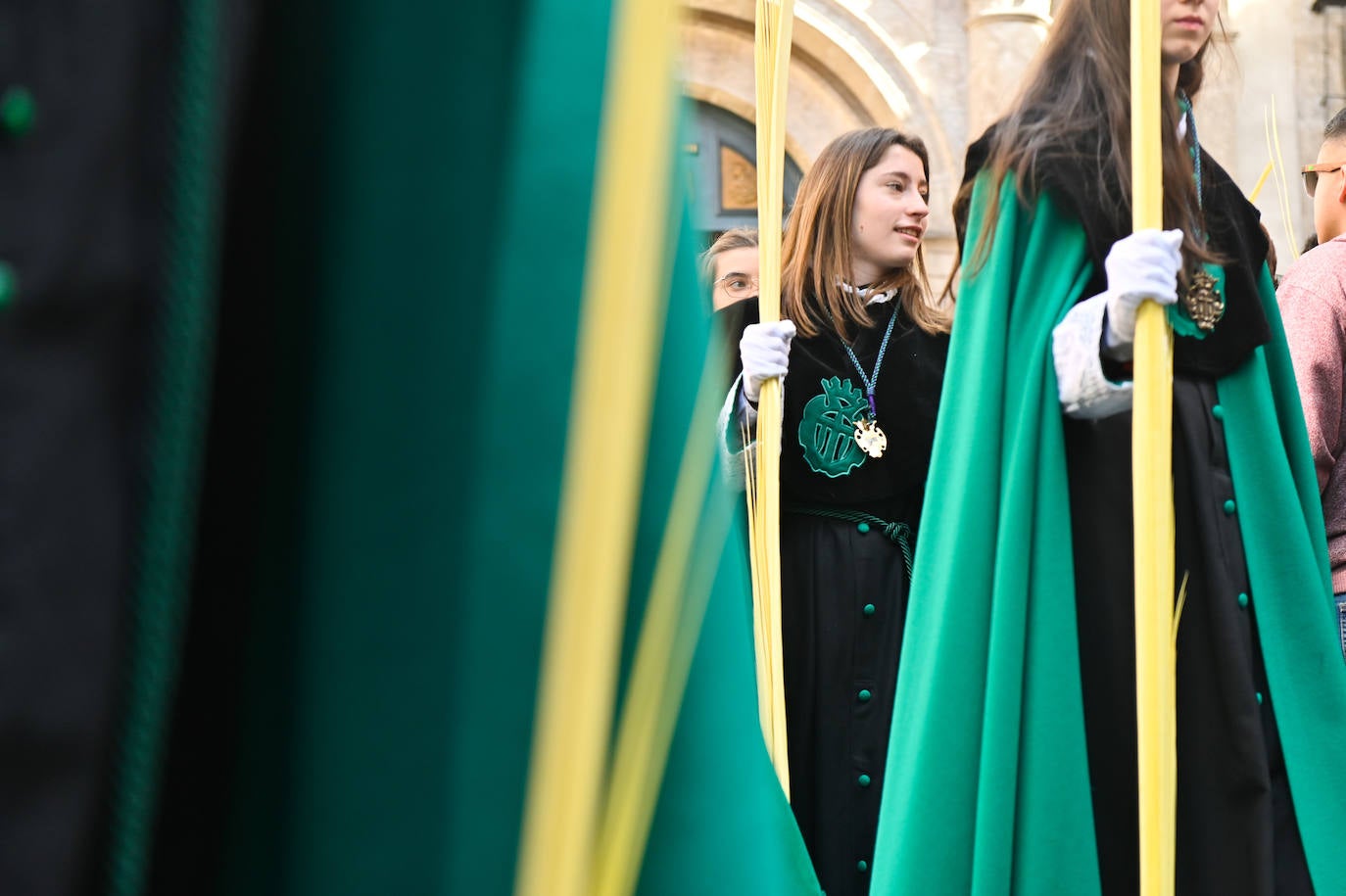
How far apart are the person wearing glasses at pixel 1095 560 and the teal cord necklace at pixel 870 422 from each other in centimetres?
70

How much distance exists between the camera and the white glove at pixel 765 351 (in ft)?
8.80

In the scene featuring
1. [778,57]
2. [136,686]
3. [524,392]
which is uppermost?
[778,57]

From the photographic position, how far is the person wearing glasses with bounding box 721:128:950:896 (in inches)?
111

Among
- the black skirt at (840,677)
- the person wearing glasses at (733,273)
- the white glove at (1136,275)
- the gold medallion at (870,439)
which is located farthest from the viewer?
the person wearing glasses at (733,273)

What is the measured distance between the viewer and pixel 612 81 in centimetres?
49

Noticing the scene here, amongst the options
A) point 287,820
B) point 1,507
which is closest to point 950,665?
point 287,820

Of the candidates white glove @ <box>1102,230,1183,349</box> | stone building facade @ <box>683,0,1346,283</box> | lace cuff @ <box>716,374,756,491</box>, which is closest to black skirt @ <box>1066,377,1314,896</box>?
white glove @ <box>1102,230,1183,349</box>

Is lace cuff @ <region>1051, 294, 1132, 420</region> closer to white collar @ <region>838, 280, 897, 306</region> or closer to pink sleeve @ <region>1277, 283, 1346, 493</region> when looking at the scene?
pink sleeve @ <region>1277, 283, 1346, 493</region>

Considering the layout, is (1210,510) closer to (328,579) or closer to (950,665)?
(950,665)

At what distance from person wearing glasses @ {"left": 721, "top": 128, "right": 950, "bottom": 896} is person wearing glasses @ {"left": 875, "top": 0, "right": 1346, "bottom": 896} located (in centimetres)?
62

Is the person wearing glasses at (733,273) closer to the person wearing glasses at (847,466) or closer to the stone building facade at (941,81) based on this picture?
the person wearing glasses at (847,466)

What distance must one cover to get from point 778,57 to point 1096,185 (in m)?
0.47

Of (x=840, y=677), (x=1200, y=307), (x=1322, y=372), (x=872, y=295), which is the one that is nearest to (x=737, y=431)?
(x=872, y=295)

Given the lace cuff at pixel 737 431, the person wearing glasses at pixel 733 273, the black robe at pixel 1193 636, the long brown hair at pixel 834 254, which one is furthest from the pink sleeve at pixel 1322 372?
the person wearing glasses at pixel 733 273
